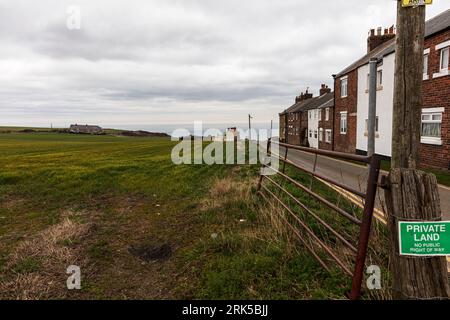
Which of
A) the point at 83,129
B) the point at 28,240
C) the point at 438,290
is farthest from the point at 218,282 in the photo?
the point at 83,129

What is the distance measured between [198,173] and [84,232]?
8.07 meters

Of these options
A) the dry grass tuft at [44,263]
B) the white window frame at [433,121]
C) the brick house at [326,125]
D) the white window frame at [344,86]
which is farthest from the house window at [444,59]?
the dry grass tuft at [44,263]

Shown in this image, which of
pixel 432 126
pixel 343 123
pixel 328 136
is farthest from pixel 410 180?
pixel 328 136

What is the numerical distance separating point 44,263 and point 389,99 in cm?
1993

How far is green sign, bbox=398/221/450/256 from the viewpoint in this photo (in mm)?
2730

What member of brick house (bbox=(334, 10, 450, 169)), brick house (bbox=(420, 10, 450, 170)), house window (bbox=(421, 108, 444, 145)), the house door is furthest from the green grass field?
the house door

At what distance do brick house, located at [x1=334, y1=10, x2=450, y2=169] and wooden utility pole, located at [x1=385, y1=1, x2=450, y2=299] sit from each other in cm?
923

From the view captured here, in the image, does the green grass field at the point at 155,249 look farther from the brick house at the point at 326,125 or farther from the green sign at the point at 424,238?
the brick house at the point at 326,125

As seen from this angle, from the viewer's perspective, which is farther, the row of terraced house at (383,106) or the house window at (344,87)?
→ the house window at (344,87)

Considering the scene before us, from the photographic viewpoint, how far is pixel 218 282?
396 centimetres

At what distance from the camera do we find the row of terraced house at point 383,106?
1444 centimetres

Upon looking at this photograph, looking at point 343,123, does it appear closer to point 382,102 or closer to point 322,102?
point 382,102

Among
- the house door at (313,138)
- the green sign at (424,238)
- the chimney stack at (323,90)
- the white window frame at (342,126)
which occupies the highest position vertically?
the chimney stack at (323,90)

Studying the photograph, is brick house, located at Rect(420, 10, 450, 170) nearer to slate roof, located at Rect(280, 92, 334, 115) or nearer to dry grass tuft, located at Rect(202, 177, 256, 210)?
dry grass tuft, located at Rect(202, 177, 256, 210)
